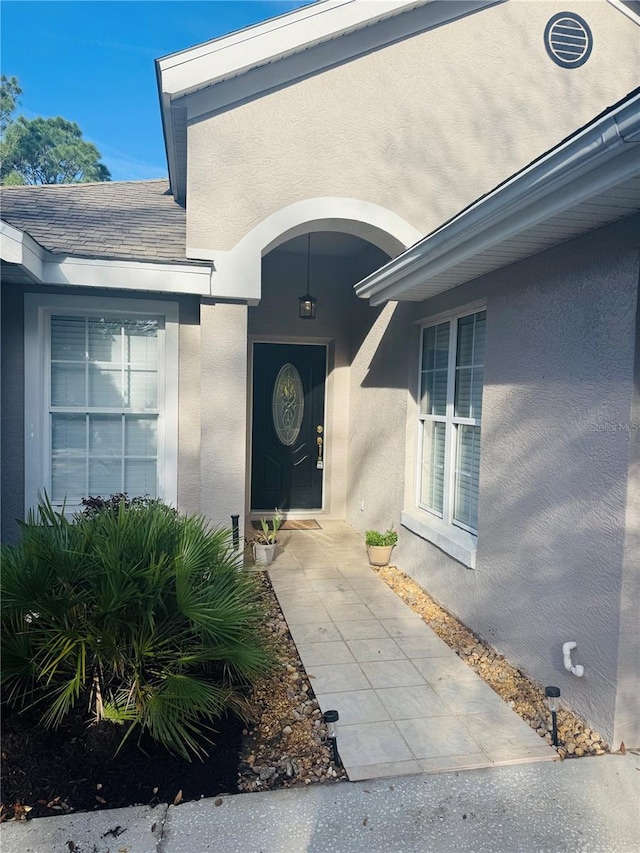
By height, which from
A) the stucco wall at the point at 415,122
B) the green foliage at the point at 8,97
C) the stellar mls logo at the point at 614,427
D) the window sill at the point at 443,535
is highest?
the green foliage at the point at 8,97

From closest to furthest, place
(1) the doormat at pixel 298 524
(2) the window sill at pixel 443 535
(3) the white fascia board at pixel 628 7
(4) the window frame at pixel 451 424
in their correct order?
(2) the window sill at pixel 443 535 → (4) the window frame at pixel 451 424 → (3) the white fascia board at pixel 628 7 → (1) the doormat at pixel 298 524

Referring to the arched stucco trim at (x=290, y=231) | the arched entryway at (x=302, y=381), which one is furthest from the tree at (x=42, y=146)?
the arched stucco trim at (x=290, y=231)

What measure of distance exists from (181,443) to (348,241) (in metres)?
3.94

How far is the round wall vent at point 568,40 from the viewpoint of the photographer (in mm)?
6004

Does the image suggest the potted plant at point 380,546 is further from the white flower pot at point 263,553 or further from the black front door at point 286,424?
the black front door at point 286,424

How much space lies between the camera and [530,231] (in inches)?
136

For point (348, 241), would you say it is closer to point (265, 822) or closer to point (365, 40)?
point (365, 40)

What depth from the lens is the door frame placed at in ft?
28.0

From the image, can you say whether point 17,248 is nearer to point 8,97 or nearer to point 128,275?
point 128,275

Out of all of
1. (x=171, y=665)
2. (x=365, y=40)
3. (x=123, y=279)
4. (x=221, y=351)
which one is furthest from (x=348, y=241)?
(x=171, y=665)

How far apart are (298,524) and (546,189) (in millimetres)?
6582

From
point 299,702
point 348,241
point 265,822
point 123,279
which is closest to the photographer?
point 265,822

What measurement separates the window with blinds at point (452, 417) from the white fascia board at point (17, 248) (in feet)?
13.0

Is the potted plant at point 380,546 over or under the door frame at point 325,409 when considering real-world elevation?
Result: under
